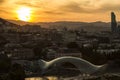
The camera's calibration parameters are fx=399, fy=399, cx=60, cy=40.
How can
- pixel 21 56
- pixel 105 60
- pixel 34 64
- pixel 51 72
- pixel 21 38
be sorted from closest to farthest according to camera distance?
pixel 51 72, pixel 34 64, pixel 105 60, pixel 21 56, pixel 21 38

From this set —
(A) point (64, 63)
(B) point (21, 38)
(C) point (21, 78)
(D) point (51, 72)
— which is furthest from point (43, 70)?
(B) point (21, 38)

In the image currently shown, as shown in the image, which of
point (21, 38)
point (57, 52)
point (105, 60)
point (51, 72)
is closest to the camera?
point (51, 72)

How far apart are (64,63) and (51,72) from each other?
383 cm

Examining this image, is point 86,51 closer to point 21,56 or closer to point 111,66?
point 21,56

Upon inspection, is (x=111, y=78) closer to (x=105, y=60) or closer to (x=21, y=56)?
(x=105, y=60)

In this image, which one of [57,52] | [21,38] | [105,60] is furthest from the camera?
[21,38]

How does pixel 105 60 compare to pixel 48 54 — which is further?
pixel 48 54

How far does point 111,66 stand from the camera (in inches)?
1400

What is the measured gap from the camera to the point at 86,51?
46.5 m

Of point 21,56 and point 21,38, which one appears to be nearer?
point 21,56

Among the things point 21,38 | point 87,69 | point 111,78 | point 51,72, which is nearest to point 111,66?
point 87,69

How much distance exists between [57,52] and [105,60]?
924 centimetres

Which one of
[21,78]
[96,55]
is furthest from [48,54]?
[21,78]

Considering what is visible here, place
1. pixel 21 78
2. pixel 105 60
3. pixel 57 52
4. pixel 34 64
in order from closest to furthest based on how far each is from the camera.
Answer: pixel 21 78, pixel 34 64, pixel 105 60, pixel 57 52
